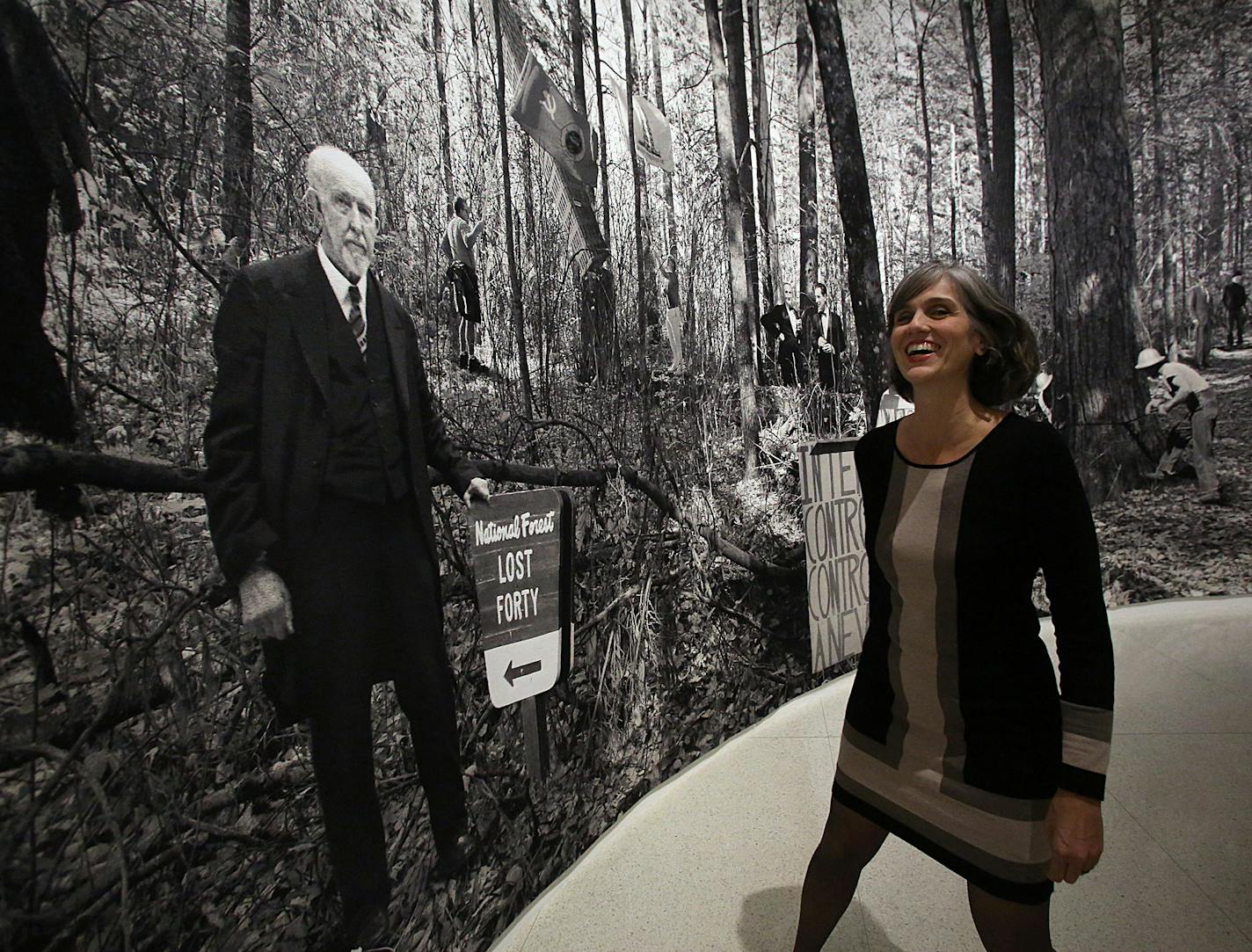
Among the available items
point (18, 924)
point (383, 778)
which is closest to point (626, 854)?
point (383, 778)

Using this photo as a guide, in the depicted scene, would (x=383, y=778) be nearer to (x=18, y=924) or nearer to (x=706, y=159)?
(x=18, y=924)

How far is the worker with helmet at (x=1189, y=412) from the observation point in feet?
14.3

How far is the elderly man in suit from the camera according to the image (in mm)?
1157

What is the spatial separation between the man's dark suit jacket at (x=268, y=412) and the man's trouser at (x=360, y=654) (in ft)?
0.27

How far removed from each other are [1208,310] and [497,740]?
5329 mm

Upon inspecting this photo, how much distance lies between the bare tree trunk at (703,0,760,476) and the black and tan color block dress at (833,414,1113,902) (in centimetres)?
193

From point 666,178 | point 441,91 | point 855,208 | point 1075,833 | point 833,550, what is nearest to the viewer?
point 1075,833

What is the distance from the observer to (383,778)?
4.74 feet

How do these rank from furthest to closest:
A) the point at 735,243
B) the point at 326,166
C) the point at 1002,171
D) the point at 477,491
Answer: the point at 1002,171 → the point at 735,243 → the point at 477,491 → the point at 326,166

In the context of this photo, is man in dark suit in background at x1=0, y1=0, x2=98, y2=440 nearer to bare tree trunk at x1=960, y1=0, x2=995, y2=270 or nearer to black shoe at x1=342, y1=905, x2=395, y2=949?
black shoe at x1=342, y1=905, x2=395, y2=949

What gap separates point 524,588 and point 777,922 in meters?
1.21

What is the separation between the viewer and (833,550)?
3.39 m

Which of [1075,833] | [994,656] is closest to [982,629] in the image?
[994,656]

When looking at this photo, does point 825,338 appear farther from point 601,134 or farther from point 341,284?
point 341,284
